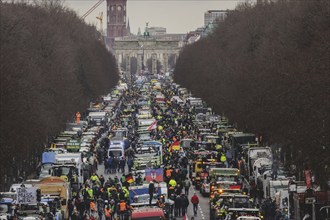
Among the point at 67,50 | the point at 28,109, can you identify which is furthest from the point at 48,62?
the point at 28,109

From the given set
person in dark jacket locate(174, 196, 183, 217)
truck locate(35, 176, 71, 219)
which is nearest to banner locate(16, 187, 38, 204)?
truck locate(35, 176, 71, 219)

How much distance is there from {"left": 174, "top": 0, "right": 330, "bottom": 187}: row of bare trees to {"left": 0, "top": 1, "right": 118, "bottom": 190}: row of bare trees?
10.2 m

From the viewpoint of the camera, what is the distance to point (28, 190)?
4391cm

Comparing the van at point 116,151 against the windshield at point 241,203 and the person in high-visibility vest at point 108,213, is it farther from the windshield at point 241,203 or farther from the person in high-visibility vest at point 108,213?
the windshield at point 241,203

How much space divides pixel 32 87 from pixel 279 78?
11409 millimetres

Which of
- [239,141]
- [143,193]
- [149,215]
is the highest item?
[149,215]

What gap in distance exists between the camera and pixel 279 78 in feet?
227

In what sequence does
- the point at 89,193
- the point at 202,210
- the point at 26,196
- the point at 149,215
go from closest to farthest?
the point at 149,215 < the point at 26,196 < the point at 89,193 < the point at 202,210

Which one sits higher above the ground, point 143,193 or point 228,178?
point 143,193

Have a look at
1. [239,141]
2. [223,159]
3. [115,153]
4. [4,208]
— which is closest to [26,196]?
[4,208]

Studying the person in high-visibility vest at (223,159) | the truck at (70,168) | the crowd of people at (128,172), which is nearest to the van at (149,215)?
the crowd of people at (128,172)

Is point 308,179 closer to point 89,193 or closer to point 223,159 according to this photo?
point 89,193

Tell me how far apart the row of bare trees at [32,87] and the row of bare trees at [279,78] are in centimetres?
1017

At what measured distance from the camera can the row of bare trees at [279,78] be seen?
49.7m
